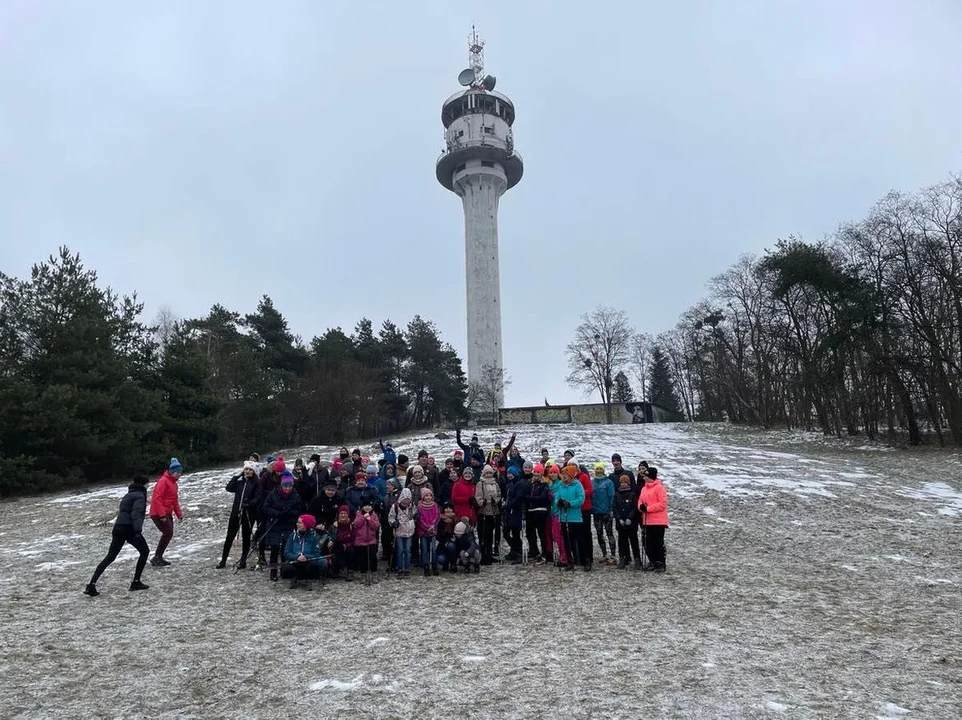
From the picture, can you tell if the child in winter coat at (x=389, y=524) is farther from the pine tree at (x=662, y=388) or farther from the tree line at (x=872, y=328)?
the pine tree at (x=662, y=388)

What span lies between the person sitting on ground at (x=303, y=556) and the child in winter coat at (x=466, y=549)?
1.97 m

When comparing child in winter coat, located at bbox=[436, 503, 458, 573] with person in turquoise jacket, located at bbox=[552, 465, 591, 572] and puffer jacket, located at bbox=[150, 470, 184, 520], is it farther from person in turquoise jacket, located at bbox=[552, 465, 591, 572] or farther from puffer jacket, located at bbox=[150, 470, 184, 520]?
puffer jacket, located at bbox=[150, 470, 184, 520]

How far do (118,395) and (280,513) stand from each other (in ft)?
50.4

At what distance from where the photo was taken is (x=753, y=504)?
14312 millimetres

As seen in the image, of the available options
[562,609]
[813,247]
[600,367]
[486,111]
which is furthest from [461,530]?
[486,111]

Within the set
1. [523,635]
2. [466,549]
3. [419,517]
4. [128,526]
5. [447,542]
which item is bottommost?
[523,635]

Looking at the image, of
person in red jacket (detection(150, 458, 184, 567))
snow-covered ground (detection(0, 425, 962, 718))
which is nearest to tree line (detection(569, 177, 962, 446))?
snow-covered ground (detection(0, 425, 962, 718))

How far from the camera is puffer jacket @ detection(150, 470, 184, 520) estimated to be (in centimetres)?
909

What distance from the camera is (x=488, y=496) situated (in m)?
9.84

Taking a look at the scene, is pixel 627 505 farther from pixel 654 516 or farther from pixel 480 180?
pixel 480 180

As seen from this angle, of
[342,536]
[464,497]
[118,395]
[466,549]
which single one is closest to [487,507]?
[464,497]

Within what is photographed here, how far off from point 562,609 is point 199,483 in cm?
1481

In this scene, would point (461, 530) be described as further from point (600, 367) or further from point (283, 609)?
point (600, 367)

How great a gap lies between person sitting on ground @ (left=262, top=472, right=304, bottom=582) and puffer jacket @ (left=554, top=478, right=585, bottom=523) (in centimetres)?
376
